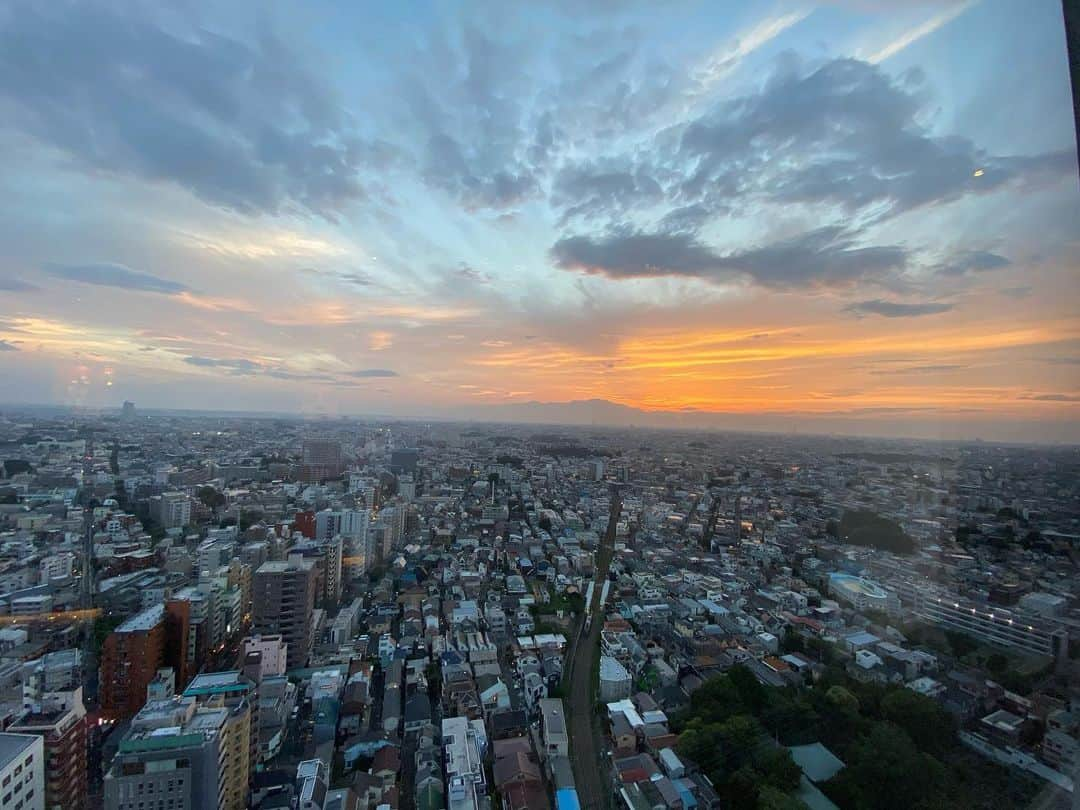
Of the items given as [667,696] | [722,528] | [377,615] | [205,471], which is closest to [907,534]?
[667,696]

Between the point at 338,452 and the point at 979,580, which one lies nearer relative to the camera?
the point at 979,580

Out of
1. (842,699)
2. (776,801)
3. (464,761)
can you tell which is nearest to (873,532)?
(842,699)

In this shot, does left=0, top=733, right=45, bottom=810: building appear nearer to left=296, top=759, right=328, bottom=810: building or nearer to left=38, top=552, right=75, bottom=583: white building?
left=296, top=759, right=328, bottom=810: building

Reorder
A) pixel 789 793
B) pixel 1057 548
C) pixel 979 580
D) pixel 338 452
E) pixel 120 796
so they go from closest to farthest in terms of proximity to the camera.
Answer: pixel 1057 548 < pixel 120 796 < pixel 789 793 < pixel 979 580 < pixel 338 452

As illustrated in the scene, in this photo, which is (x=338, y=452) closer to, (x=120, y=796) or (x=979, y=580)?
(x=120, y=796)

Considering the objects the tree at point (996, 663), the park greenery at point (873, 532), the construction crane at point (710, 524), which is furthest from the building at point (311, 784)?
the construction crane at point (710, 524)

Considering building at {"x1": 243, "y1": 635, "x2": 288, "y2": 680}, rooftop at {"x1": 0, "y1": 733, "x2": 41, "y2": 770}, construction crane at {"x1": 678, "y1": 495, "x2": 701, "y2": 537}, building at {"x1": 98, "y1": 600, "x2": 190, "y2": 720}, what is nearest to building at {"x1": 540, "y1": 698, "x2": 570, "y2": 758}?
building at {"x1": 243, "y1": 635, "x2": 288, "y2": 680}
